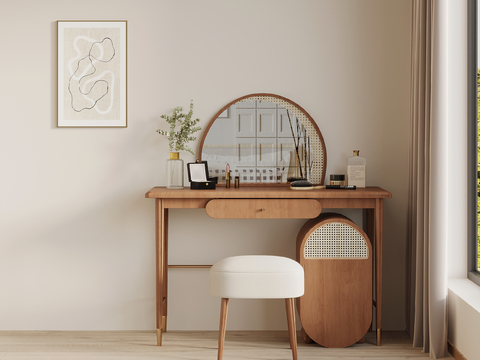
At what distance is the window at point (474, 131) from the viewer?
2.16 metres

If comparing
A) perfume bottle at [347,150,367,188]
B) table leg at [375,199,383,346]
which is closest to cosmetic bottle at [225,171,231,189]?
perfume bottle at [347,150,367,188]

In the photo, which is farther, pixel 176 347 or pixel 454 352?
pixel 176 347

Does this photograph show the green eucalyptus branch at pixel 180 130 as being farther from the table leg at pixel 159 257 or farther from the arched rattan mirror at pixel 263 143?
the table leg at pixel 159 257

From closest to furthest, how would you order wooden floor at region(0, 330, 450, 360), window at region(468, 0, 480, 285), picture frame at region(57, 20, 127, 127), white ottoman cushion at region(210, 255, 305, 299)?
white ottoman cushion at region(210, 255, 305, 299) → window at region(468, 0, 480, 285) → wooden floor at region(0, 330, 450, 360) → picture frame at region(57, 20, 127, 127)

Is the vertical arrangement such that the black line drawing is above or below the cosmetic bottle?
above

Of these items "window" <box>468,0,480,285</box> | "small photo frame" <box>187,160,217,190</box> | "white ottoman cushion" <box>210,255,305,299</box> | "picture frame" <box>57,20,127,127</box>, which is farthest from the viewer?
"picture frame" <box>57,20,127,127</box>

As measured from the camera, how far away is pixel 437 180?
2080 millimetres

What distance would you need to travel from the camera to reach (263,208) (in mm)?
2271

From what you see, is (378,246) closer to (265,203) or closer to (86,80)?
(265,203)

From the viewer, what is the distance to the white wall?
2.63 m

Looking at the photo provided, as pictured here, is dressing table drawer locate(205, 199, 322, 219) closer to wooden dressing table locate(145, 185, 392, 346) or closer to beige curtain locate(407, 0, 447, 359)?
wooden dressing table locate(145, 185, 392, 346)

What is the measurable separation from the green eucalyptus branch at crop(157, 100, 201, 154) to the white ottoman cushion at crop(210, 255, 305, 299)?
879mm

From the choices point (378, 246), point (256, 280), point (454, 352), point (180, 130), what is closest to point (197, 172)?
point (180, 130)

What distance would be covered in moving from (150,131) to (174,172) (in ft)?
1.13
